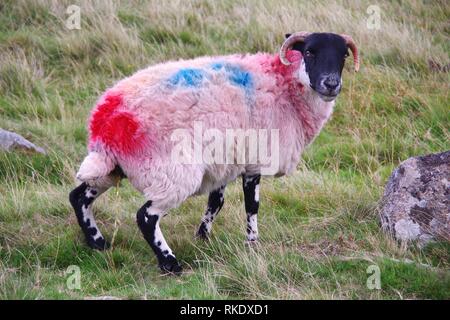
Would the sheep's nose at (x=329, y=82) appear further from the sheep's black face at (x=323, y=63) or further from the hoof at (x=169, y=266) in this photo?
the hoof at (x=169, y=266)

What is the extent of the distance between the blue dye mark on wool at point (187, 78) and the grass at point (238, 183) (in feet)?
4.87

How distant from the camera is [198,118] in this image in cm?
641

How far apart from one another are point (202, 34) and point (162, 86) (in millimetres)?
5678

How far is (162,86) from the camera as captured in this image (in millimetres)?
6461

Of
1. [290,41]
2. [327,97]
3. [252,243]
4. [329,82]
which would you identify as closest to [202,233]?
[252,243]

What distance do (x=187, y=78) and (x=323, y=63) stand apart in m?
1.26

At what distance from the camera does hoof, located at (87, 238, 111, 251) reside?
686cm

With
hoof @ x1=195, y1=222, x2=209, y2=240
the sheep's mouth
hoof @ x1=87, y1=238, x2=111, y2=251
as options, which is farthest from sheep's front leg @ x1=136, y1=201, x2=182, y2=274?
the sheep's mouth

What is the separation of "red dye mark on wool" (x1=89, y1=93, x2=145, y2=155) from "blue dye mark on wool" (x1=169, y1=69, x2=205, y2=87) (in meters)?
0.50

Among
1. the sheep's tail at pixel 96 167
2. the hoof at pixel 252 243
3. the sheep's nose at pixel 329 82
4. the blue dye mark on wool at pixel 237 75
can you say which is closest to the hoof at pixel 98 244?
the sheep's tail at pixel 96 167

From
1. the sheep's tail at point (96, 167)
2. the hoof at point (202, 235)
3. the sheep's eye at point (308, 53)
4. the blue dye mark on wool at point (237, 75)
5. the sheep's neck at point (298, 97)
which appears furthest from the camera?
the hoof at point (202, 235)

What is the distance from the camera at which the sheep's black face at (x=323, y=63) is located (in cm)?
676

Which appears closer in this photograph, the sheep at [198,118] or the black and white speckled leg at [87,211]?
the sheep at [198,118]

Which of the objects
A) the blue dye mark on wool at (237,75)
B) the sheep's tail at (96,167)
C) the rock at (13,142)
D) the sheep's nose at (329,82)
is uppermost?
the blue dye mark on wool at (237,75)
